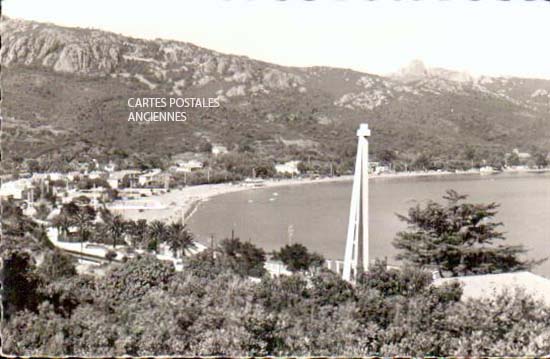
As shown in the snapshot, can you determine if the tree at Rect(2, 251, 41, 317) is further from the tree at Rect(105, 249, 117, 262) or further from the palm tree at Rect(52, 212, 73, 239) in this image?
the palm tree at Rect(52, 212, 73, 239)

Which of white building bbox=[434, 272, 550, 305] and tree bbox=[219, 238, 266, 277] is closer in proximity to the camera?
white building bbox=[434, 272, 550, 305]

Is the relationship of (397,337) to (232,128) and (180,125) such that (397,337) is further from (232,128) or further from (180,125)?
(232,128)

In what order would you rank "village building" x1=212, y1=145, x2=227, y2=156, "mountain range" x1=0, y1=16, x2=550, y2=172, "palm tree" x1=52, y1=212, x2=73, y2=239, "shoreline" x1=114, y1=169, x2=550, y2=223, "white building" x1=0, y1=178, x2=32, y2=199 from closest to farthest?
"palm tree" x1=52, y1=212, x2=73, y2=239, "white building" x1=0, y1=178, x2=32, y2=199, "shoreline" x1=114, y1=169, x2=550, y2=223, "mountain range" x1=0, y1=16, x2=550, y2=172, "village building" x1=212, y1=145, x2=227, y2=156

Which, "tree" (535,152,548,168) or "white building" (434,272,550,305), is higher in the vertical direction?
"tree" (535,152,548,168)

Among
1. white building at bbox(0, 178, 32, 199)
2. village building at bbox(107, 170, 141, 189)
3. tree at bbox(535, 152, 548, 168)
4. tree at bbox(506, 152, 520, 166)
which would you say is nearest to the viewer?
white building at bbox(0, 178, 32, 199)

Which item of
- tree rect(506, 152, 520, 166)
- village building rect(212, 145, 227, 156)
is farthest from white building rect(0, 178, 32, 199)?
tree rect(506, 152, 520, 166)

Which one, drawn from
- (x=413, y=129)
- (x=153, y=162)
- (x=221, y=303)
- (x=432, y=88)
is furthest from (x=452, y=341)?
(x=432, y=88)

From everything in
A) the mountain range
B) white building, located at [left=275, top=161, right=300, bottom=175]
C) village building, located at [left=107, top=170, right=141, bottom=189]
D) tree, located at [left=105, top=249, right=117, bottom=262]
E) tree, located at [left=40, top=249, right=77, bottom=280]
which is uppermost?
the mountain range
